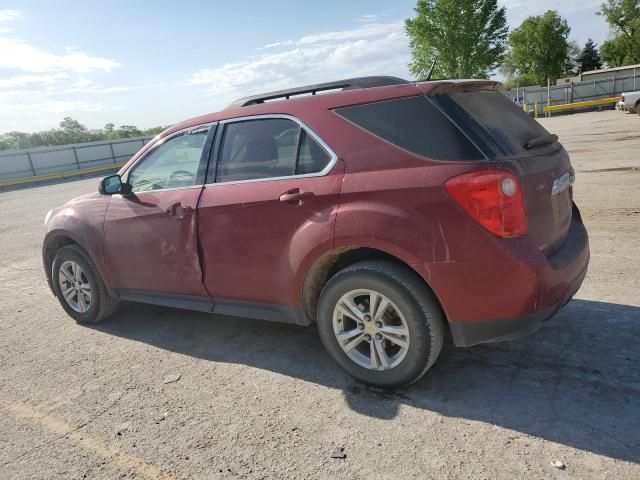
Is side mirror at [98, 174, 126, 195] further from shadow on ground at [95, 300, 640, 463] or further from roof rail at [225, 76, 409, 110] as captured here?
shadow on ground at [95, 300, 640, 463]

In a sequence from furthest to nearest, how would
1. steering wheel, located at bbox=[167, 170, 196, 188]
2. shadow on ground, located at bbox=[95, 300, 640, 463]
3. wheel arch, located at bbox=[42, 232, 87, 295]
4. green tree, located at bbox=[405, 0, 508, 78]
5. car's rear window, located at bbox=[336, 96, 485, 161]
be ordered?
green tree, located at bbox=[405, 0, 508, 78], wheel arch, located at bbox=[42, 232, 87, 295], steering wheel, located at bbox=[167, 170, 196, 188], car's rear window, located at bbox=[336, 96, 485, 161], shadow on ground, located at bbox=[95, 300, 640, 463]

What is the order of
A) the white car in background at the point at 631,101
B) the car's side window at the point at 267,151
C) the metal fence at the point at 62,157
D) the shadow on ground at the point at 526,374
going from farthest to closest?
the metal fence at the point at 62,157 → the white car in background at the point at 631,101 → the car's side window at the point at 267,151 → the shadow on ground at the point at 526,374

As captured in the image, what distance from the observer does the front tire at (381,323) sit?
2.85m

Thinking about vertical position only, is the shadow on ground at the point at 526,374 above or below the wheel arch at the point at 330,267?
below

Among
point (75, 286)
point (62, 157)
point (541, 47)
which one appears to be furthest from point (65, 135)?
point (541, 47)

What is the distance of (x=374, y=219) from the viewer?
2.86 metres

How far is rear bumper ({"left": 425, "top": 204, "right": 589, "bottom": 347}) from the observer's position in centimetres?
263

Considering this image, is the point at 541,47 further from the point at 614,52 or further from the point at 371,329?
the point at 371,329

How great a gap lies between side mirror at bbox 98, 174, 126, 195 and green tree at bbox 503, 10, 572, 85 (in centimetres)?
8008

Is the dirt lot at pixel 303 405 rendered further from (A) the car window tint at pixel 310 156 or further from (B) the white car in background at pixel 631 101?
(B) the white car in background at pixel 631 101

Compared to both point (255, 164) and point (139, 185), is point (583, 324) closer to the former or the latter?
point (255, 164)

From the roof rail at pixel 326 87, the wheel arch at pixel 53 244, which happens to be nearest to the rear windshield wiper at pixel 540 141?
the roof rail at pixel 326 87

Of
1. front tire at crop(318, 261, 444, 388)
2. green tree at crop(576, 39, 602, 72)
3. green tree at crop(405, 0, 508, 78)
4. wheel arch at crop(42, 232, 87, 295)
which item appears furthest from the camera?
green tree at crop(576, 39, 602, 72)

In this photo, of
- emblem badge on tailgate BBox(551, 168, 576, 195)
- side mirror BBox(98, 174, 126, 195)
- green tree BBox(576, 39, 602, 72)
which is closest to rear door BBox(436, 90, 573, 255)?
emblem badge on tailgate BBox(551, 168, 576, 195)
